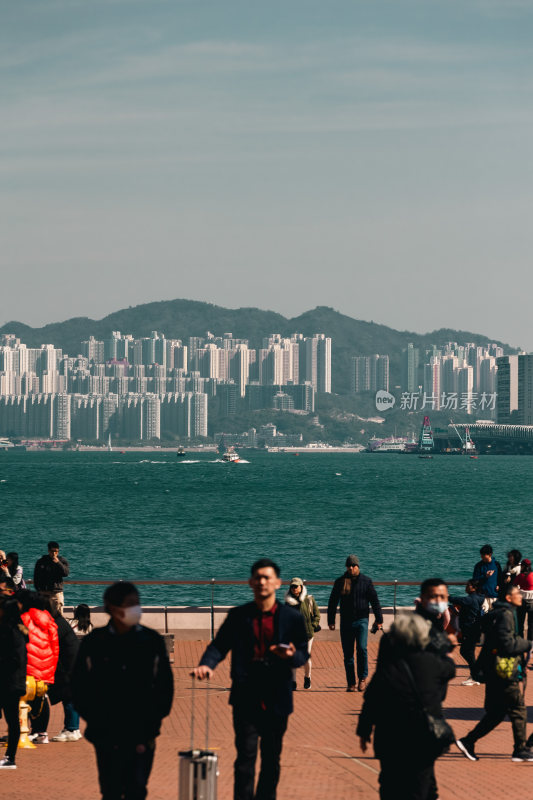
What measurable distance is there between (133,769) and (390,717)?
1.38 m

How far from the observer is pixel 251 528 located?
243 feet

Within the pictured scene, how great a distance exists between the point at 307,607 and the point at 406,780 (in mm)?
6916

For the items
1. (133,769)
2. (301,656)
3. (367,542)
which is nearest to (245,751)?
(301,656)

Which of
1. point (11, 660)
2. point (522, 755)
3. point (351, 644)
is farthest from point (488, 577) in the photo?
point (11, 660)

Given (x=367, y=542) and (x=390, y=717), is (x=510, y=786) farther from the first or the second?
(x=367, y=542)

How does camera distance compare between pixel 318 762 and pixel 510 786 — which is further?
pixel 318 762

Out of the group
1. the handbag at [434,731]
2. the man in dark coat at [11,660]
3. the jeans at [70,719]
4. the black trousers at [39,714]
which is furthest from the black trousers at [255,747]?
the jeans at [70,719]

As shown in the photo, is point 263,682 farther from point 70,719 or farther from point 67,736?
point 67,736

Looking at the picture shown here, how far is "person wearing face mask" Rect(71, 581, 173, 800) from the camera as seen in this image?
6.44 meters

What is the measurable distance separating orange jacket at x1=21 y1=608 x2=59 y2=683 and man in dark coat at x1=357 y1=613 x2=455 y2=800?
4.27 meters

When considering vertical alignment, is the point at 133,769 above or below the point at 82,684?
below

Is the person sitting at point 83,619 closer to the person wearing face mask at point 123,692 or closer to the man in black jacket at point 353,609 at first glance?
the man in black jacket at point 353,609

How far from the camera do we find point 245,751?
7.45 m

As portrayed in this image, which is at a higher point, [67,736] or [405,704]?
[405,704]
